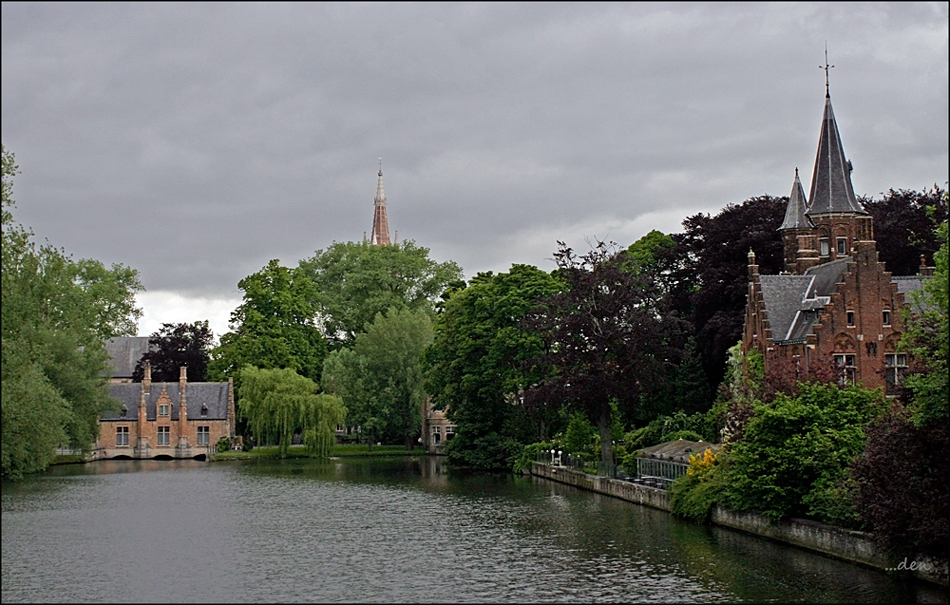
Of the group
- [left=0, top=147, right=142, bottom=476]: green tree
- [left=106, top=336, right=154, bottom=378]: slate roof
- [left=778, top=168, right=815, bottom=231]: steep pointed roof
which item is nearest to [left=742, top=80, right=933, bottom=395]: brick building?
[left=778, top=168, right=815, bottom=231]: steep pointed roof

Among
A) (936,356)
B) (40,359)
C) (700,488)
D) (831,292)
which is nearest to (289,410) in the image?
(40,359)

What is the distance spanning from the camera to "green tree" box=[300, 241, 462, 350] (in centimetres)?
8331

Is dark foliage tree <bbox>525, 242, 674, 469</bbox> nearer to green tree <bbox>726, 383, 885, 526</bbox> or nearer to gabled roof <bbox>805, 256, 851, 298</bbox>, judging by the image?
gabled roof <bbox>805, 256, 851, 298</bbox>

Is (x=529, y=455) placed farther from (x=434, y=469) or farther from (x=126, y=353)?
(x=126, y=353)

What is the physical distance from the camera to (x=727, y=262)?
164 ft

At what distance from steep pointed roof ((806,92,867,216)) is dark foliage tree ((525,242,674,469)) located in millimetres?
9407

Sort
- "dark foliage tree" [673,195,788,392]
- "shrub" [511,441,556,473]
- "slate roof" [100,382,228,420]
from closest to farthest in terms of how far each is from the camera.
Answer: "dark foliage tree" [673,195,788,392] < "shrub" [511,441,556,473] < "slate roof" [100,382,228,420]

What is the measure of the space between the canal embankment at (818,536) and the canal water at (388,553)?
320 mm

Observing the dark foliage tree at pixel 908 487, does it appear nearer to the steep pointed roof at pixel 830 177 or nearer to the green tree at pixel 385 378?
the steep pointed roof at pixel 830 177

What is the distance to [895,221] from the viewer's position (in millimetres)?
48062

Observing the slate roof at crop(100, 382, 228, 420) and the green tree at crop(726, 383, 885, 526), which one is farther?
the slate roof at crop(100, 382, 228, 420)

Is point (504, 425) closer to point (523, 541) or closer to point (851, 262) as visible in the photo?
point (851, 262)

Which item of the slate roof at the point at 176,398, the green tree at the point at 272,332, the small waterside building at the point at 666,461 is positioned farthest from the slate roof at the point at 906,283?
the slate roof at the point at 176,398

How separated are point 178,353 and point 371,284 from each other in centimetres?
1633
